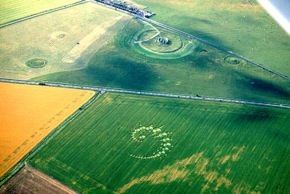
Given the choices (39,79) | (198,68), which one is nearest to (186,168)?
(198,68)

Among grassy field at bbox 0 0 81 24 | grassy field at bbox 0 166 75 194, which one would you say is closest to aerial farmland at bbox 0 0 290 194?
grassy field at bbox 0 166 75 194

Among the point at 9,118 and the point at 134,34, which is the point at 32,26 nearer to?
the point at 134,34

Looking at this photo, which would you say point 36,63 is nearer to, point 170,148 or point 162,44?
point 162,44

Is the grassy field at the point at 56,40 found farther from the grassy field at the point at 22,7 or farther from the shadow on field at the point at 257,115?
the shadow on field at the point at 257,115

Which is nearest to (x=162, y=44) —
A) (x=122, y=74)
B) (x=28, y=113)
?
(x=122, y=74)

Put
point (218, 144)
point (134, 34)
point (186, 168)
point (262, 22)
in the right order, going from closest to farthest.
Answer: point (186, 168), point (218, 144), point (134, 34), point (262, 22)

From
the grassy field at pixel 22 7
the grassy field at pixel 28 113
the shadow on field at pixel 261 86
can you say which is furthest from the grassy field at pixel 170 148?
the grassy field at pixel 22 7
